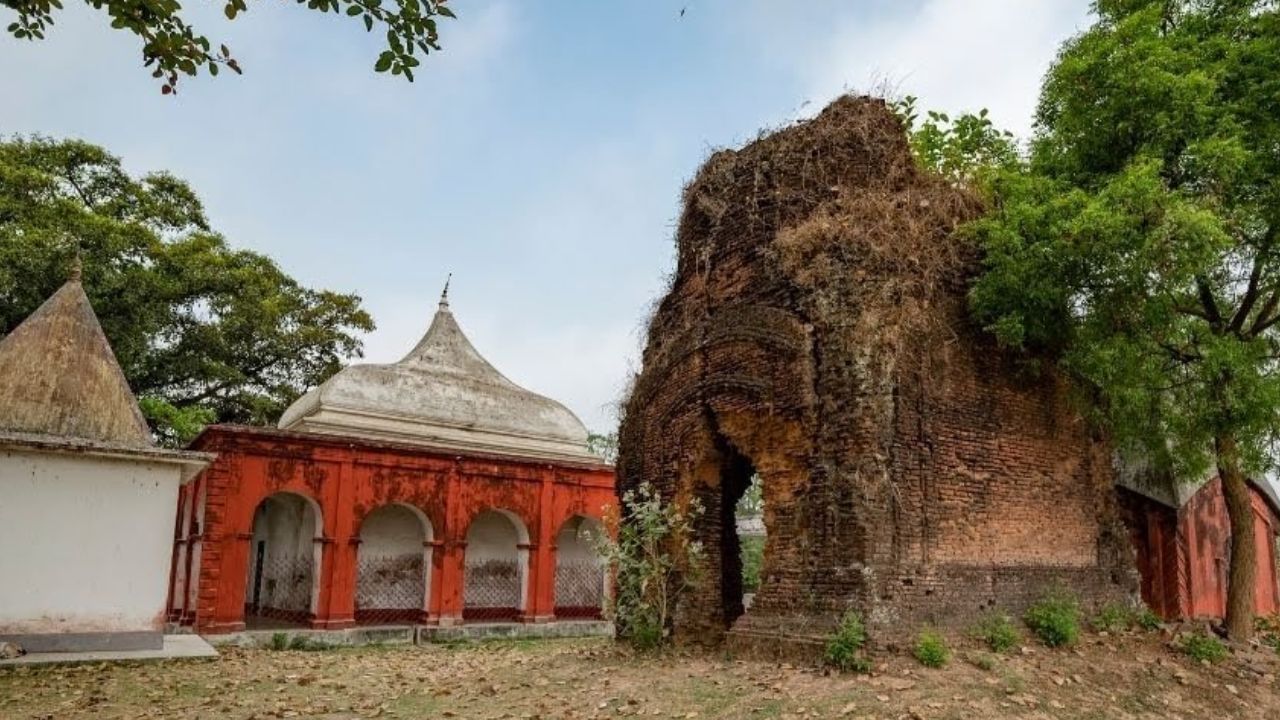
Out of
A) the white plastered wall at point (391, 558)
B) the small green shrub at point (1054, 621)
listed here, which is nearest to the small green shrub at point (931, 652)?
the small green shrub at point (1054, 621)

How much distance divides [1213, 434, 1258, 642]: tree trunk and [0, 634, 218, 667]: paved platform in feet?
39.6

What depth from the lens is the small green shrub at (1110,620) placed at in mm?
9727

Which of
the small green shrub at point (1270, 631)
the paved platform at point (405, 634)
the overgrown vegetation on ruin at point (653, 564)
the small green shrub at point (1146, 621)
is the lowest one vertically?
the paved platform at point (405, 634)

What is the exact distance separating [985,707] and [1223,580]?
1239 centimetres

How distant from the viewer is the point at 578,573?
20.3m

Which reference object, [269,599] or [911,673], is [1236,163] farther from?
[269,599]

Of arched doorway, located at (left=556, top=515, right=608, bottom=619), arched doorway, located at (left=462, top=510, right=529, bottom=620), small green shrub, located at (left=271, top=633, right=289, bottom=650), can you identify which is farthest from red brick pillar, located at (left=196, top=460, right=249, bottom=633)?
arched doorway, located at (left=556, top=515, right=608, bottom=619)

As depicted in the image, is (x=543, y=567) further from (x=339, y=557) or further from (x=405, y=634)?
(x=339, y=557)

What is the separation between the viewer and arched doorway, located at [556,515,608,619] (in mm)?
19859

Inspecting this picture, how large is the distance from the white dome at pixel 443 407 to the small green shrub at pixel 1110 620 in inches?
482

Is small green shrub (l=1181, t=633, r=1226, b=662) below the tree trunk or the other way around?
below

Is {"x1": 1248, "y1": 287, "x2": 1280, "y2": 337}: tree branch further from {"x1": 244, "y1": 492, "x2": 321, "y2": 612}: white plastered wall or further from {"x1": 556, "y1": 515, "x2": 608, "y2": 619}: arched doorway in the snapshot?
{"x1": 244, "y1": 492, "x2": 321, "y2": 612}: white plastered wall

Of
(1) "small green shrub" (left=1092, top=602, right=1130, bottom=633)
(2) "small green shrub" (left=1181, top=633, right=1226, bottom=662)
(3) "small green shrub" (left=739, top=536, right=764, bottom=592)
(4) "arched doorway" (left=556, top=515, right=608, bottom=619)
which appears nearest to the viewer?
(2) "small green shrub" (left=1181, top=633, right=1226, bottom=662)

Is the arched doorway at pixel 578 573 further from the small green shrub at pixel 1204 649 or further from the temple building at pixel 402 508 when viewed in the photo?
the small green shrub at pixel 1204 649
